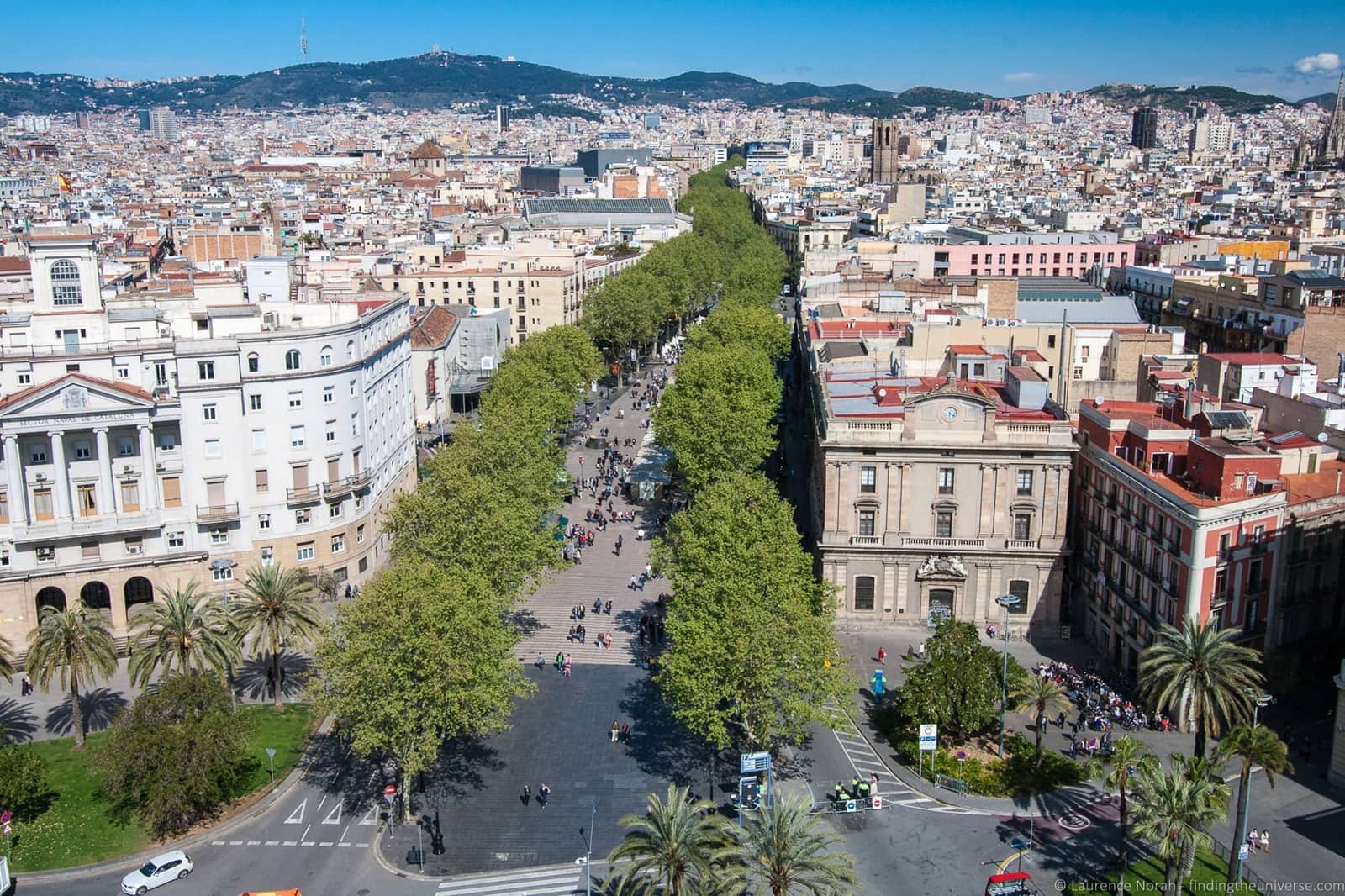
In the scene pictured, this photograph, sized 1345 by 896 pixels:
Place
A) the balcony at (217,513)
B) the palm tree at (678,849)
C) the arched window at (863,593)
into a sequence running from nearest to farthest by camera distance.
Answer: the palm tree at (678,849)
the arched window at (863,593)
the balcony at (217,513)

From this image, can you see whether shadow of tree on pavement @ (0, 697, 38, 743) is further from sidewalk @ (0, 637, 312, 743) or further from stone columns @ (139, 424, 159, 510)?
stone columns @ (139, 424, 159, 510)

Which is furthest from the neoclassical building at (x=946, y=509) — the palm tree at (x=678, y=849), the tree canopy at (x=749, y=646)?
the palm tree at (x=678, y=849)

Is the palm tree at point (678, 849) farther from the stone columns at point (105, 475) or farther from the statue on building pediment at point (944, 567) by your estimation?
the stone columns at point (105, 475)

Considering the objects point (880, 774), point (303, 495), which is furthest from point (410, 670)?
point (303, 495)

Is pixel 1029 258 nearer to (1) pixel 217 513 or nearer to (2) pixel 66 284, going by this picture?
(1) pixel 217 513

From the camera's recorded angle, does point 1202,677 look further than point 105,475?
No

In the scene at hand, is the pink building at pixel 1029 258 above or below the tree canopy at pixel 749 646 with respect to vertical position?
above
